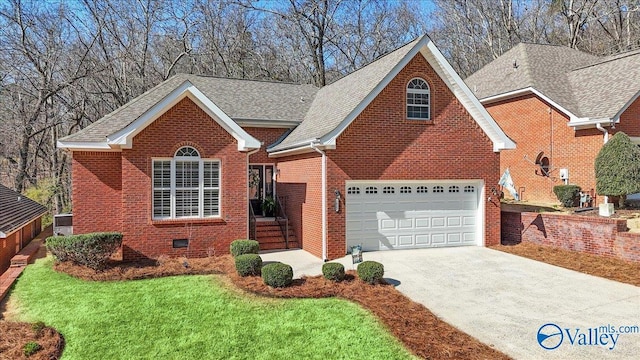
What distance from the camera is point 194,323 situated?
25.1ft

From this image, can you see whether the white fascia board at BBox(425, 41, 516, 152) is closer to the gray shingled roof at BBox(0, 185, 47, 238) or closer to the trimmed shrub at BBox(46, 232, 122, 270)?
the trimmed shrub at BBox(46, 232, 122, 270)

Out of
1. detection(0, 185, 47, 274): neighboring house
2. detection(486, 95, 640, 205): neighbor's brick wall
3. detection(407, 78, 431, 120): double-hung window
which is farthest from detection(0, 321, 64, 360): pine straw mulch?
detection(486, 95, 640, 205): neighbor's brick wall

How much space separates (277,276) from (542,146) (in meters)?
16.6

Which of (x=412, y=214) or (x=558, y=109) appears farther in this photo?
(x=558, y=109)

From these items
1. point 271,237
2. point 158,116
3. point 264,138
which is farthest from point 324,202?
point 264,138

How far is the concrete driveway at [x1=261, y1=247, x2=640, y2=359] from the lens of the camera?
22.0 feet

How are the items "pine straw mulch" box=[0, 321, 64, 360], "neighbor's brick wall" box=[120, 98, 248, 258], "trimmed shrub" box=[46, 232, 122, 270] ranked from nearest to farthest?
"pine straw mulch" box=[0, 321, 64, 360], "trimmed shrub" box=[46, 232, 122, 270], "neighbor's brick wall" box=[120, 98, 248, 258]

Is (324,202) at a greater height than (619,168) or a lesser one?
lesser

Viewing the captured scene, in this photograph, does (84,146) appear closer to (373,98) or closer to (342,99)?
(342,99)

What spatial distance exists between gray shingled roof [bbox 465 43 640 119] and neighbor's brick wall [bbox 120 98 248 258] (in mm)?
15275

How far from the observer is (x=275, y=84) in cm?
2245

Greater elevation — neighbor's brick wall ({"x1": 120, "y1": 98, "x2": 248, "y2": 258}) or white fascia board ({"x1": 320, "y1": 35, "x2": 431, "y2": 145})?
white fascia board ({"x1": 320, "y1": 35, "x2": 431, "y2": 145})

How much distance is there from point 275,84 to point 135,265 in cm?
1366

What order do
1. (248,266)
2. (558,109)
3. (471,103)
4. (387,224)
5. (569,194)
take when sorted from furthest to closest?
1. (558,109)
2. (569,194)
3. (471,103)
4. (387,224)
5. (248,266)
